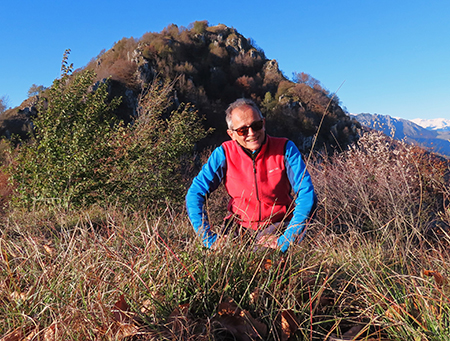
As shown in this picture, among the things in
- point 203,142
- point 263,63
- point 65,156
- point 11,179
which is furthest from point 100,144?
point 263,63

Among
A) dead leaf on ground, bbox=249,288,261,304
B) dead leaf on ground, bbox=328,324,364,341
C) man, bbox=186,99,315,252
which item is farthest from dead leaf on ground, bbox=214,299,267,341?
man, bbox=186,99,315,252

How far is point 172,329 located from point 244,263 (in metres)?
0.48

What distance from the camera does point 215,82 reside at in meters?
42.0

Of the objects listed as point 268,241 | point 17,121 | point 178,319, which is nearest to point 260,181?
point 268,241

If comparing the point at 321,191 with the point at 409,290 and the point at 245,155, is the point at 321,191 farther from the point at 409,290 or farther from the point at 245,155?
the point at 409,290

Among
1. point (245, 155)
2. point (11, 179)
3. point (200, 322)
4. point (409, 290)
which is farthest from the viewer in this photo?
point (11, 179)

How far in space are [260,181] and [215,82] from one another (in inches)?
1626


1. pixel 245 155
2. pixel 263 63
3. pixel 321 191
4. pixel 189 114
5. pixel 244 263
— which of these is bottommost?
pixel 321 191

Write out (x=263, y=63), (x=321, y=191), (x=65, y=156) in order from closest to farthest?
1. (x=65, y=156)
2. (x=321, y=191)
3. (x=263, y=63)

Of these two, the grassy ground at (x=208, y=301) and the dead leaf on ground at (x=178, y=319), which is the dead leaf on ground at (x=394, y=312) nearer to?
the grassy ground at (x=208, y=301)

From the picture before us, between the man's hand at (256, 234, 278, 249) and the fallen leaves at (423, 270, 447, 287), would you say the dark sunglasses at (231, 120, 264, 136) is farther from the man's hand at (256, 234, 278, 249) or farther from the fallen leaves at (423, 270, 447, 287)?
the fallen leaves at (423, 270, 447, 287)

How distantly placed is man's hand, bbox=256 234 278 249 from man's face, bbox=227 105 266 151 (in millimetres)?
819

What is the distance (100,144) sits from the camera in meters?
5.77

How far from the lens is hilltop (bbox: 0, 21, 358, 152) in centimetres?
3266
